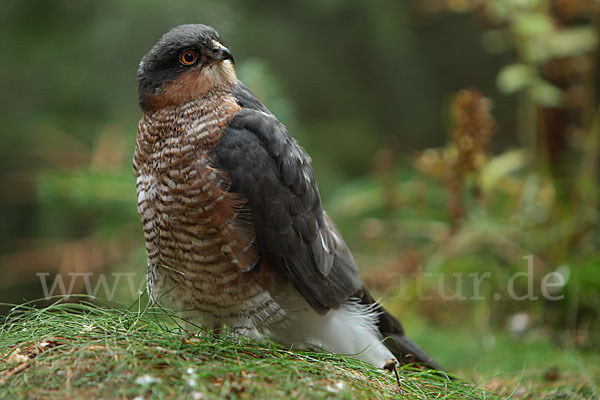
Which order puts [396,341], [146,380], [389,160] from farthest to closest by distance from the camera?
1. [389,160]
2. [396,341]
3. [146,380]

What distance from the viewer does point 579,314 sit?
4336 millimetres

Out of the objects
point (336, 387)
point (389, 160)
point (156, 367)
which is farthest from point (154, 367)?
point (389, 160)

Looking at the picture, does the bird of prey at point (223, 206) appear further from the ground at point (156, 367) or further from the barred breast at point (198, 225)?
the ground at point (156, 367)

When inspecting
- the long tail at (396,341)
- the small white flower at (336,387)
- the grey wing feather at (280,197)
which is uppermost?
the grey wing feather at (280,197)

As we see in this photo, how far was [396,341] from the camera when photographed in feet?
10.3

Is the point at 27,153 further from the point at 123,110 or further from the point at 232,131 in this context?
the point at 232,131

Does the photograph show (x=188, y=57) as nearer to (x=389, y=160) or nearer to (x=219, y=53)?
(x=219, y=53)

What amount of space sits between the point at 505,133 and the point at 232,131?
18.4 feet

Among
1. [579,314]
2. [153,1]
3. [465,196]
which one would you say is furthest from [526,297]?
[153,1]

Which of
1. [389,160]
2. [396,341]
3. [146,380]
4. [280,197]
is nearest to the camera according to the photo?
[146,380]

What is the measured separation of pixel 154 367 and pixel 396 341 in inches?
57.9

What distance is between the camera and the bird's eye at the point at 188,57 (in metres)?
2.84

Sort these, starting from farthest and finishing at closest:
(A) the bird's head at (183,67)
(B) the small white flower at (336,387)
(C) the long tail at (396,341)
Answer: (C) the long tail at (396,341) → (A) the bird's head at (183,67) → (B) the small white flower at (336,387)

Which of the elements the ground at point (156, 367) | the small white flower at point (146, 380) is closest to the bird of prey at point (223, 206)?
the ground at point (156, 367)
